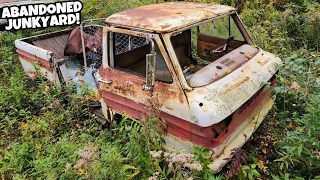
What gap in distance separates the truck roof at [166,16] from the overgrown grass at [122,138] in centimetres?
101

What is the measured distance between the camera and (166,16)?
329cm

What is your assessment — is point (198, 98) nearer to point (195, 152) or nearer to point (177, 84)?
point (177, 84)

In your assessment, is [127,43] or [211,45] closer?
[127,43]

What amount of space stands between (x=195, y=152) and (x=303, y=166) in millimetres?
1244

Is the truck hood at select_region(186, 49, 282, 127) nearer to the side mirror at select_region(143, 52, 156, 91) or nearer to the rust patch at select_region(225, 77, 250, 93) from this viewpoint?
the rust patch at select_region(225, 77, 250, 93)

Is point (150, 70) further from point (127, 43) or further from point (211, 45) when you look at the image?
point (211, 45)

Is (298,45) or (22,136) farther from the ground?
(298,45)

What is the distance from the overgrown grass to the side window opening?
2.18 feet

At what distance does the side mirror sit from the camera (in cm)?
283

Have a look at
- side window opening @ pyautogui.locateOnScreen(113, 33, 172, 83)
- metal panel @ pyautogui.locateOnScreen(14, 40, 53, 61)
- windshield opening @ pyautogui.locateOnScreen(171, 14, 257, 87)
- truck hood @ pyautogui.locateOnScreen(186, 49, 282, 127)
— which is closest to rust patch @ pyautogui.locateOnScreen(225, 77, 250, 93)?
truck hood @ pyautogui.locateOnScreen(186, 49, 282, 127)

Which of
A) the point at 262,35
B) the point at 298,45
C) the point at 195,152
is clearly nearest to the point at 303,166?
the point at 195,152

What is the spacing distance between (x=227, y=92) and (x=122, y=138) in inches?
52.4

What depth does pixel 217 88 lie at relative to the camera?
301 cm

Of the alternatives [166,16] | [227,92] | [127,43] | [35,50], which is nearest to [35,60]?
[35,50]
